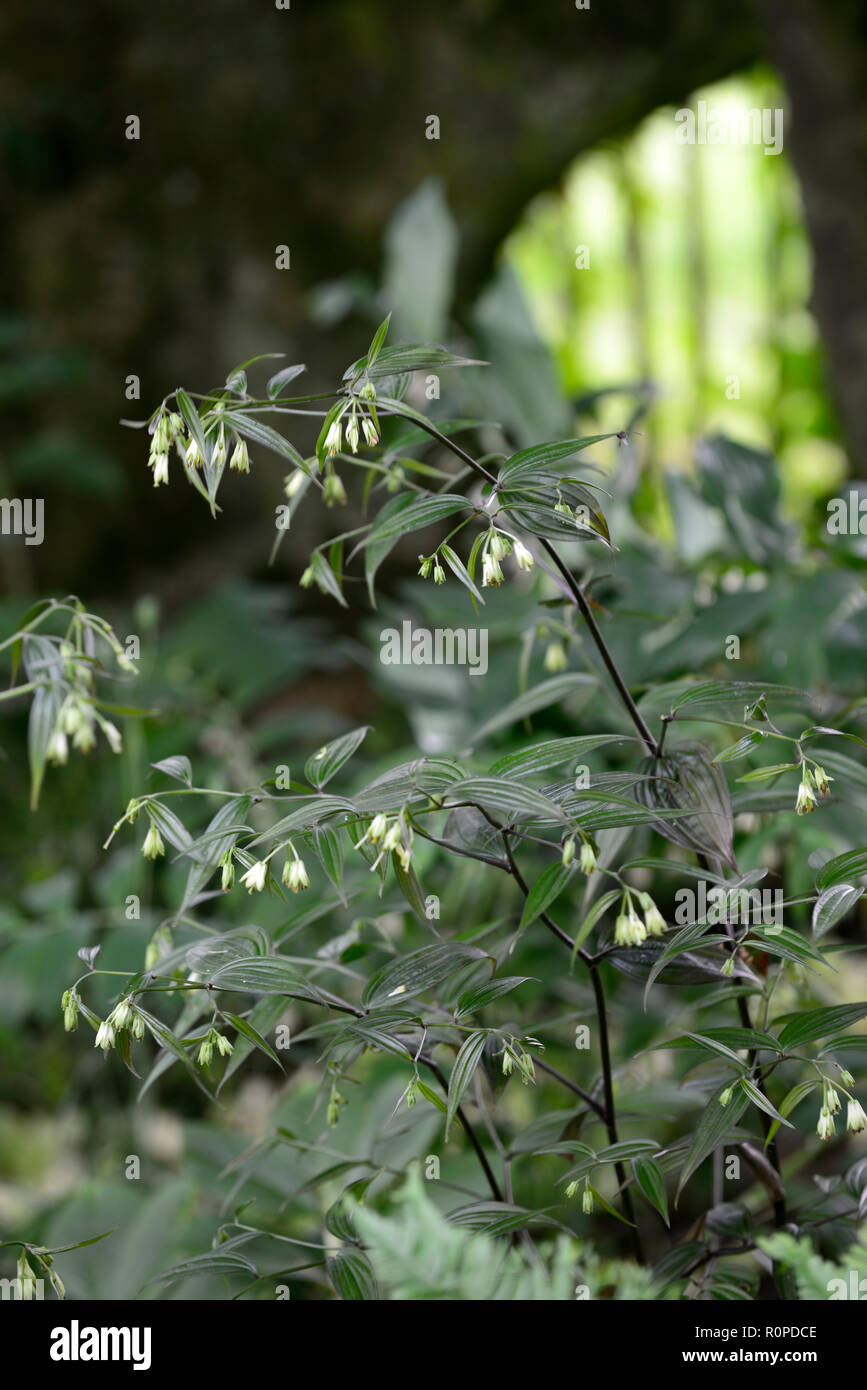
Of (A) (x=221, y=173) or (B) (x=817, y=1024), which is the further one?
(A) (x=221, y=173)

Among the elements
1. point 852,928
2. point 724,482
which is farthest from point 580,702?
point 852,928

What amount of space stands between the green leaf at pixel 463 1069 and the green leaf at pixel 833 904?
12 cm

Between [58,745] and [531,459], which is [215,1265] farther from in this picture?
[531,459]

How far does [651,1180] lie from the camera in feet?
1.29

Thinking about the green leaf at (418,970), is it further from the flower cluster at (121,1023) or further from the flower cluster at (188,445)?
the flower cluster at (188,445)

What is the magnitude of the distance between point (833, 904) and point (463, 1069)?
144 millimetres

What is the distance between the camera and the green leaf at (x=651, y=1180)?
39 centimetres

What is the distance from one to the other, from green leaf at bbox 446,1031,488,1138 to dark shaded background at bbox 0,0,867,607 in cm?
122

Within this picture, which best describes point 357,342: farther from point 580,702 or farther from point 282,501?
point 580,702

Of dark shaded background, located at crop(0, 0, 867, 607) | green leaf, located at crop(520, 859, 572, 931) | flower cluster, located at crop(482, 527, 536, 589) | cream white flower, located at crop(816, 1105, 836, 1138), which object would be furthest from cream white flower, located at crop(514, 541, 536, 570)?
dark shaded background, located at crop(0, 0, 867, 607)

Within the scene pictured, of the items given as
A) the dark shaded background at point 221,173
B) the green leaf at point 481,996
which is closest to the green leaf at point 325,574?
the green leaf at point 481,996

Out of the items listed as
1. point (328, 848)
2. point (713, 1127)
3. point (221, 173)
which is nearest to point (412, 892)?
point (328, 848)

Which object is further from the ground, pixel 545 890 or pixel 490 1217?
pixel 545 890
